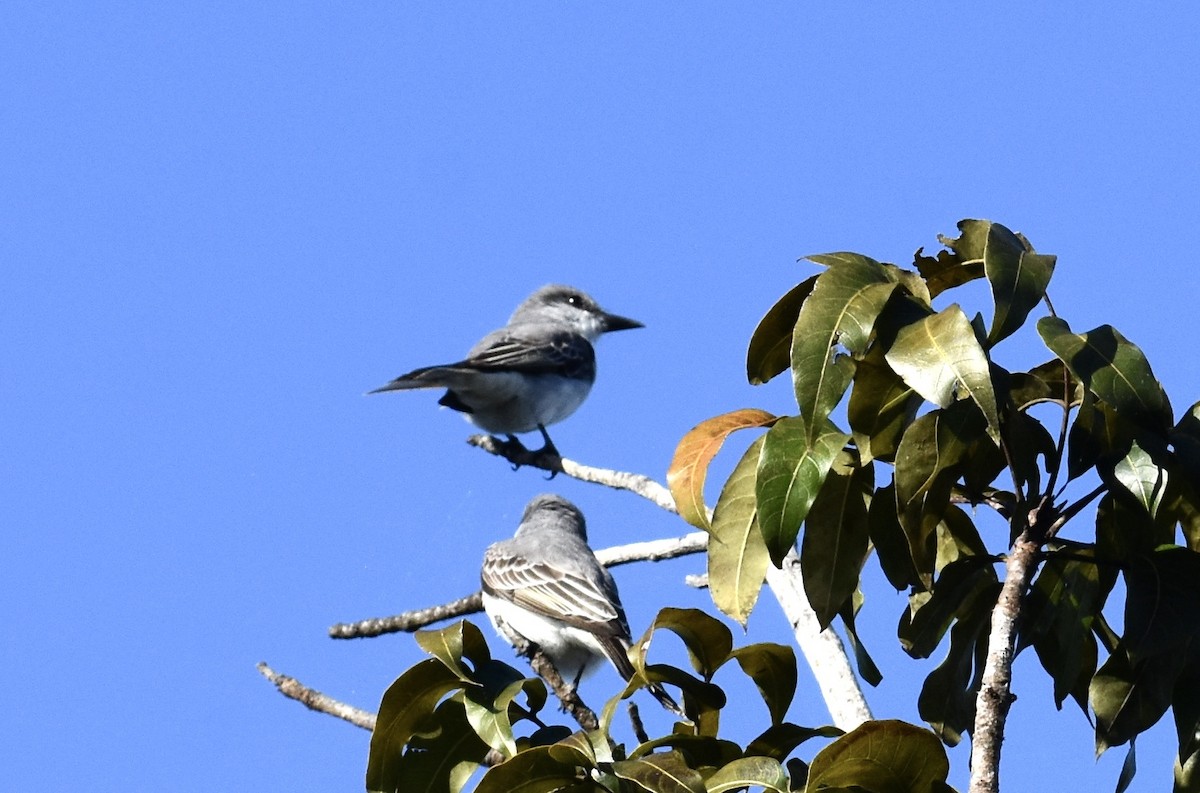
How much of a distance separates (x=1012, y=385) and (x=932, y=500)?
301mm

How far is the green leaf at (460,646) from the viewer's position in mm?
2645

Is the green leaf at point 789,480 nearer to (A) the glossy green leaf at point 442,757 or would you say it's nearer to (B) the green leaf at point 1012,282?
(B) the green leaf at point 1012,282

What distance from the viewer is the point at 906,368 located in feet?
7.64

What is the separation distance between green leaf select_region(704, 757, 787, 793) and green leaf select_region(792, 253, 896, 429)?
21.6 inches

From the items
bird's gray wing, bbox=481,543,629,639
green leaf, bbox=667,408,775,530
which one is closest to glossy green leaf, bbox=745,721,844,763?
green leaf, bbox=667,408,775,530

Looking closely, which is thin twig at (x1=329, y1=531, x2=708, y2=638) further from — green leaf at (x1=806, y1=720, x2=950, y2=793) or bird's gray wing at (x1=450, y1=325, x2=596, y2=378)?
bird's gray wing at (x1=450, y1=325, x2=596, y2=378)

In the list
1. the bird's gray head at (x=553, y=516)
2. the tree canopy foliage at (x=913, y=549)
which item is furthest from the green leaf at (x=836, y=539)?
the bird's gray head at (x=553, y=516)

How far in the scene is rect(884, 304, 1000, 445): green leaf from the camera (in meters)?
2.29

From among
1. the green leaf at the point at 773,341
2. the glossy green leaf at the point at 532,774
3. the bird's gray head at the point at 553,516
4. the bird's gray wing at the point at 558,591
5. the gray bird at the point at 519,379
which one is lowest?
the glossy green leaf at the point at 532,774

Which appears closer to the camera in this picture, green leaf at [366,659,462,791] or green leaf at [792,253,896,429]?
green leaf at [792,253,896,429]

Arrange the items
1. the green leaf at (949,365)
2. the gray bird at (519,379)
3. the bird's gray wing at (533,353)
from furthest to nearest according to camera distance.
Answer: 1. the bird's gray wing at (533,353)
2. the gray bird at (519,379)
3. the green leaf at (949,365)

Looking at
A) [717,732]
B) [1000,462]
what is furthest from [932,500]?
[717,732]

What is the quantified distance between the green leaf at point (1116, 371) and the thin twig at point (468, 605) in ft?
7.96

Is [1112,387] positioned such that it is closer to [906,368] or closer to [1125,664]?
[906,368]
